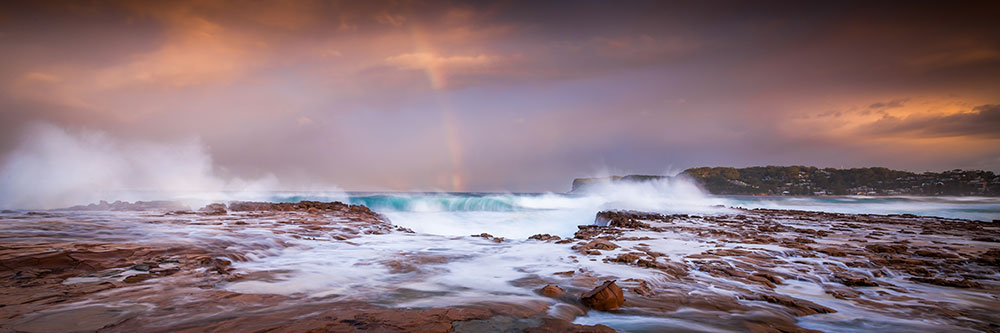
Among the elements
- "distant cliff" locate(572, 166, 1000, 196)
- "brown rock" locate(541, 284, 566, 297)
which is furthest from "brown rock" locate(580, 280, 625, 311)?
"distant cliff" locate(572, 166, 1000, 196)

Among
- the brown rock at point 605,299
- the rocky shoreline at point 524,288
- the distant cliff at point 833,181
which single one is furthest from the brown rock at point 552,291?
the distant cliff at point 833,181

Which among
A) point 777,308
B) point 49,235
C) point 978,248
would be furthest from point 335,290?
point 978,248

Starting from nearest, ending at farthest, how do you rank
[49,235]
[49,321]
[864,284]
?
1. [49,321]
2. [864,284]
3. [49,235]

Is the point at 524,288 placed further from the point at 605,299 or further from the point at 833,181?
the point at 833,181

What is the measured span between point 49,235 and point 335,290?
5730mm

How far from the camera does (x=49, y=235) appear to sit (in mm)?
5773

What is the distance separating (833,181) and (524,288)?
84.0 m

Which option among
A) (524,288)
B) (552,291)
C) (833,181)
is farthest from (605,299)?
(833,181)

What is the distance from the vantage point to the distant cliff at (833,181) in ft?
180

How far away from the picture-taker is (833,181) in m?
64.4

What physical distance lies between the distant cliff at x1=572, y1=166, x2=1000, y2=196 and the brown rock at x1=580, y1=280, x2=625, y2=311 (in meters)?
52.5

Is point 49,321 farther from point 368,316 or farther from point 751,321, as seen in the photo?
point 751,321

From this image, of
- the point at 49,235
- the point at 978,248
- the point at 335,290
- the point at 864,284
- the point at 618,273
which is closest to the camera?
the point at 335,290

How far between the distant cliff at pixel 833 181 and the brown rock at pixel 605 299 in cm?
5253
